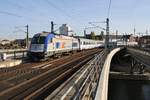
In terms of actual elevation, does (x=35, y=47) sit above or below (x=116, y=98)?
above

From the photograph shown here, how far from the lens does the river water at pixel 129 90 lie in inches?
1409

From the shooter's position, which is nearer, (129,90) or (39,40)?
(39,40)

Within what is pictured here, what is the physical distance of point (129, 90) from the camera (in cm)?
4081

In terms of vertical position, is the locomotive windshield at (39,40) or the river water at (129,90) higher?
the locomotive windshield at (39,40)

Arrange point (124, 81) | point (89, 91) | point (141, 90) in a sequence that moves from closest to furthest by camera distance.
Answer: point (89, 91) < point (141, 90) < point (124, 81)

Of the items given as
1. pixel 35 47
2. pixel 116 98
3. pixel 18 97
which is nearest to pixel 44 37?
pixel 35 47

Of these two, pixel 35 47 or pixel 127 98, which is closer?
pixel 35 47

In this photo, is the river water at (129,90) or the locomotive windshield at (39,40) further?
the river water at (129,90)

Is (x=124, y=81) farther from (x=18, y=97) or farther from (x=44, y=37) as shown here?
(x=18, y=97)

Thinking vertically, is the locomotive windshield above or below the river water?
above

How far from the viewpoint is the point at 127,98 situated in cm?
3559

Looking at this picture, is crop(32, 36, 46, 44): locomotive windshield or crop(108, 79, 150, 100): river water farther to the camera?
crop(108, 79, 150, 100): river water

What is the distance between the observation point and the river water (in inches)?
1409

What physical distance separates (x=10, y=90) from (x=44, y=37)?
17.9 meters
